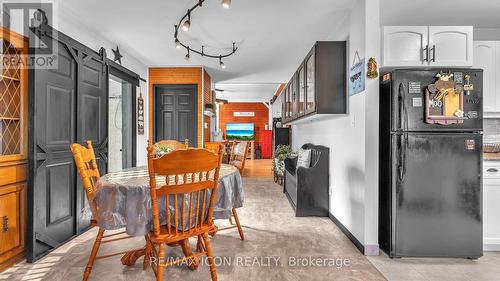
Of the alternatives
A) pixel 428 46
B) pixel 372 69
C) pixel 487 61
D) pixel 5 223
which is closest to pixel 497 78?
pixel 487 61

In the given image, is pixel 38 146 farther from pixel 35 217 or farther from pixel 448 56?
pixel 448 56

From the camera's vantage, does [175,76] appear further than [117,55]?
Yes

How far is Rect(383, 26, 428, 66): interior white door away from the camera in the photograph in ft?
8.05

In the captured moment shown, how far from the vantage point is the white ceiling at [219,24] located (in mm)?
2777

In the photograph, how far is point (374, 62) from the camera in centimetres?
241

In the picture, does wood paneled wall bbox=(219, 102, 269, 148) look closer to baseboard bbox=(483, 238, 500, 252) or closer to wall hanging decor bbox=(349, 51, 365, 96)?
wall hanging decor bbox=(349, 51, 365, 96)

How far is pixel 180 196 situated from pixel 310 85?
6.94 feet

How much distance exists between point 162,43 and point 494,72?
4155 mm

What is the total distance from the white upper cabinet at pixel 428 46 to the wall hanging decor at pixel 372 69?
14cm

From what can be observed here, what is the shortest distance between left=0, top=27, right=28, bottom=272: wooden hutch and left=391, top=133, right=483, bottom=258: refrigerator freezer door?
10.8ft

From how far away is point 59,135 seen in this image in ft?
8.73

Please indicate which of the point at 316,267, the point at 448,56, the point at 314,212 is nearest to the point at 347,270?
the point at 316,267

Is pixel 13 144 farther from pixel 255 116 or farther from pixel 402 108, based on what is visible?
pixel 255 116

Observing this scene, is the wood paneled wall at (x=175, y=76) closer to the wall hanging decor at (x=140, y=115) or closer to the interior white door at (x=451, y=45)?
the wall hanging decor at (x=140, y=115)
